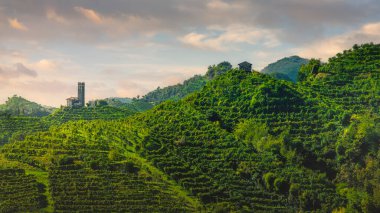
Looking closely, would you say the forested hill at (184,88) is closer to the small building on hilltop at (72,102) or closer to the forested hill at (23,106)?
the forested hill at (23,106)

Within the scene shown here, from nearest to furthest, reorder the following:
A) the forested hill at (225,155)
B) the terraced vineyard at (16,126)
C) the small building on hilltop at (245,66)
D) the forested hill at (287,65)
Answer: the forested hill at (225,155)
the small building on hilltop at (245,66)
the terraced vineyard at (16,126)
the forested hill at (287,65)

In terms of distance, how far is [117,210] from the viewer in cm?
4184

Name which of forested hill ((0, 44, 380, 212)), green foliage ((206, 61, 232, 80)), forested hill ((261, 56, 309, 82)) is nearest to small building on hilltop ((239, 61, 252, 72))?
forested hill ((0, 44, 380, 212))

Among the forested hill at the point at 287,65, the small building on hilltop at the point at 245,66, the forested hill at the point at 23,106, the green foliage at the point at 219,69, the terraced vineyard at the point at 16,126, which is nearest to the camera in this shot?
the small building on hilltop at the point at 245,66

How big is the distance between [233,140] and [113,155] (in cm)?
1079

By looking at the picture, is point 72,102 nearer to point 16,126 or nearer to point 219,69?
point 16,126

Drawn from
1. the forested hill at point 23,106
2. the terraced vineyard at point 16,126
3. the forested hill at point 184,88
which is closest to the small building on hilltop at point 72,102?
the terraced vineyard at point 16,126

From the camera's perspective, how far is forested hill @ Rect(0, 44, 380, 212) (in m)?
43.6

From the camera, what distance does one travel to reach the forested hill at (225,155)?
43562mm

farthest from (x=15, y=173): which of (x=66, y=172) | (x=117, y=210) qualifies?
(x=117, y=210)

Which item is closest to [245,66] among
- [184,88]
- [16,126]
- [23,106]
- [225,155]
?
[225,155]

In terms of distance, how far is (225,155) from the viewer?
4906 centimetres

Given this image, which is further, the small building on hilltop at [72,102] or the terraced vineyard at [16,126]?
the small building on hilltop at [72,102]

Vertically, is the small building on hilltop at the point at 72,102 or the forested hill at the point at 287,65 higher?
the forested hill at the point at 287,65
